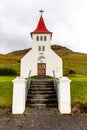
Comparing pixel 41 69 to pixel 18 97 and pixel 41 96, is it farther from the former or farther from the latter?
pixel 18 97

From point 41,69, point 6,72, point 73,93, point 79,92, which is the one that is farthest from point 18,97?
point 6,72

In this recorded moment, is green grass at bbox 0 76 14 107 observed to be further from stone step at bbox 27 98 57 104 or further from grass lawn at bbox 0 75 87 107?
stone step at bbox 27 98 57 104

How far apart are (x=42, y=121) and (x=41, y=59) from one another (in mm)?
30239

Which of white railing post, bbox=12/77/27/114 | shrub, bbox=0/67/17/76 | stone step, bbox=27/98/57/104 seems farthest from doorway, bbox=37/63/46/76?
white railing post, bbox=12/77/27/114

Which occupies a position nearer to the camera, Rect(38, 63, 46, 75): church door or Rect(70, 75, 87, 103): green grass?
Rect(70, 75, 87, 103): green grass

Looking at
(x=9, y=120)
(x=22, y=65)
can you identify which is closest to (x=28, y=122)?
(x=9, y=120)

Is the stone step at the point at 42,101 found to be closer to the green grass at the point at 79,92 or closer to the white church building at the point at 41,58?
the green grass at the point at 79,92

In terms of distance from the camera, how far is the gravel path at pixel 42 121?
11797 millimetres

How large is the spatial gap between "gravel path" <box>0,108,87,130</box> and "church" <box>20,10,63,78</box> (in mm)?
26258

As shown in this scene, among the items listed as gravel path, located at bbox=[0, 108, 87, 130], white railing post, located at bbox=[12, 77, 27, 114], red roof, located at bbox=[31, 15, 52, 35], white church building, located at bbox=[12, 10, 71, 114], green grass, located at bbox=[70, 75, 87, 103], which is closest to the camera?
gravel path, located at bbox=[0, 108, 87, 130]

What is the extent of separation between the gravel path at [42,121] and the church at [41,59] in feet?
86.1

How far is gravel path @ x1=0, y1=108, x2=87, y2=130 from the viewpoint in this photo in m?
11.8

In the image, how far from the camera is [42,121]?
1315cm

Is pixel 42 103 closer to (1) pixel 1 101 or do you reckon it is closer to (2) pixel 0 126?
(1) pixel 1 101
